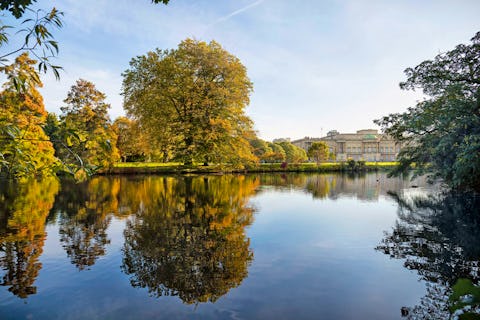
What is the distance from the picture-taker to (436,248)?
720 cm

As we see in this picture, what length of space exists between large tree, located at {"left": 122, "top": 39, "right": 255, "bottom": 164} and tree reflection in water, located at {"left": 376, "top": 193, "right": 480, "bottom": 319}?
19752 mm

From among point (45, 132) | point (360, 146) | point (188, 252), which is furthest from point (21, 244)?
point (360, 146)

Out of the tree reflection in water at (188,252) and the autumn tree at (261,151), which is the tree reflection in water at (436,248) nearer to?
the tree reflection in water at (188,252)

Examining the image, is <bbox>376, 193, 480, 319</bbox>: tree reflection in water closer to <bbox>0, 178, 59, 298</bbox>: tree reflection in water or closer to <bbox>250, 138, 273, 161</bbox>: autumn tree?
<bbox>0, 178, 59, 298</bbox>: tree reflection in water

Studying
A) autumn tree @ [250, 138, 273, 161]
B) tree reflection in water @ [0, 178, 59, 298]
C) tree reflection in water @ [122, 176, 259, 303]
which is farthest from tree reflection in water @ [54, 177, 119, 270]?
autumn tree @ [250, 138, 273, 161]

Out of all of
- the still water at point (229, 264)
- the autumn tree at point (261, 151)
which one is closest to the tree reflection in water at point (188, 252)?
the still water at point (229, 264)

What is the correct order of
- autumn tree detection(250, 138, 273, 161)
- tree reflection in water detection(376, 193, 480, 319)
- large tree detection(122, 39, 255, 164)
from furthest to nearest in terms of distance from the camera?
autumn tree detection(250, 138, 273, 161) → large tree detection(122, 39, 255, 164) → tree reflection in water detection(376, 193, 480, 319)

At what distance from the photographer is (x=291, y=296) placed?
15.8ft

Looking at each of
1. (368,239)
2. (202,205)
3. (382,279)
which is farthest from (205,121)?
(382,279)

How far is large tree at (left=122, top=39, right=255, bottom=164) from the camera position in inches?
1169

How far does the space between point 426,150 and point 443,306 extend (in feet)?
49.1

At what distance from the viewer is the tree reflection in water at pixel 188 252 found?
508 cm

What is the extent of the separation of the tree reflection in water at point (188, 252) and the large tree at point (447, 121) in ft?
31.6

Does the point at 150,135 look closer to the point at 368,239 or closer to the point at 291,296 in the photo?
the point at 368,239
